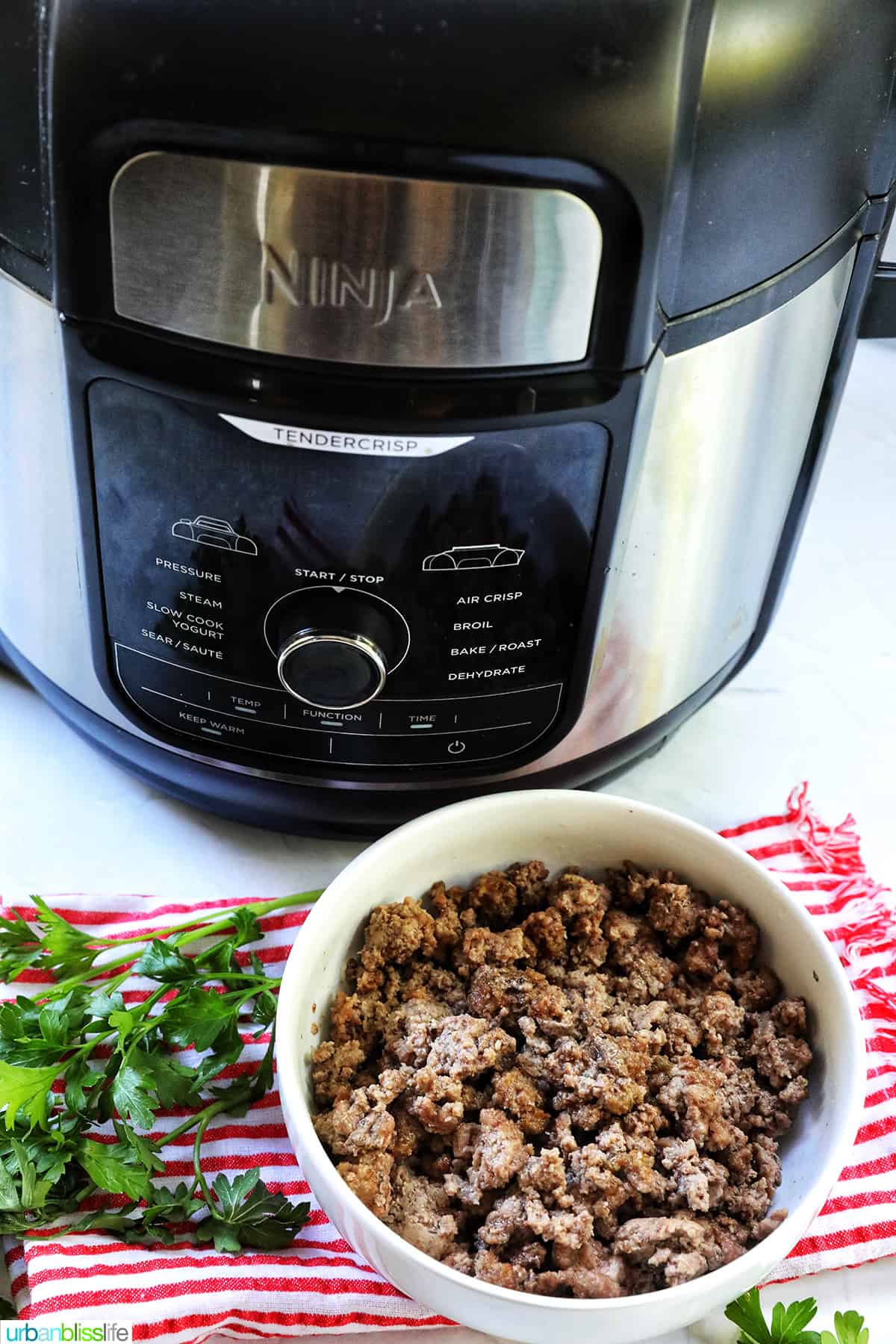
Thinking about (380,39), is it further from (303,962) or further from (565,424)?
(303,962)

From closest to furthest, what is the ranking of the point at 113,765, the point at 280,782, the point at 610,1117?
1. the point at 610,1117
2. the point at 280,782
3. the point at 113,765

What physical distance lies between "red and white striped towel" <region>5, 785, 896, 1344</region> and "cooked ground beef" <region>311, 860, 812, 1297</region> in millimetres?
56

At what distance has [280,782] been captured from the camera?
2.12 ft

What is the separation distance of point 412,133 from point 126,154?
0.10 metres

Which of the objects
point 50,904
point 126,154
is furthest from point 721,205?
point 50,904

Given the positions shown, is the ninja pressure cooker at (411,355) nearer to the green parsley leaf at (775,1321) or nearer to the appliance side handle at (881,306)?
the appliance side handle at (881,306)

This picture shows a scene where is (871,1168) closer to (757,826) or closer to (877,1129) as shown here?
(877,1129)

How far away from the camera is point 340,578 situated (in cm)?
56

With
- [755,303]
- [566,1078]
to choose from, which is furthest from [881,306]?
[566,1078]

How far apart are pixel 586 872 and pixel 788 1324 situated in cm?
20

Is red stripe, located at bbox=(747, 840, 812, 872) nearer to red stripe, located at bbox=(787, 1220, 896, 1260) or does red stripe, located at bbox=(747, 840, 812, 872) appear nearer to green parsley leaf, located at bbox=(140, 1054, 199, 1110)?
red stripe, located at bbox=(787, 1220, 896, 1260)

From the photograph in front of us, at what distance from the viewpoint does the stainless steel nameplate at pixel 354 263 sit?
449 millimetres

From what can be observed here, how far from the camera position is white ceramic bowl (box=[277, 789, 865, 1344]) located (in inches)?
18.5

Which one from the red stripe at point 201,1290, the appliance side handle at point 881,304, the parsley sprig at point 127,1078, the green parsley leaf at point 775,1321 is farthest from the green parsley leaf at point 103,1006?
the appliance side handle at point 881,304
